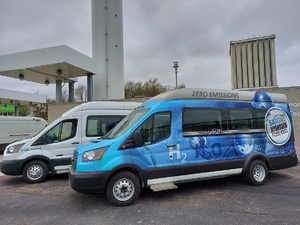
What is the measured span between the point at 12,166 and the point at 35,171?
64 cm

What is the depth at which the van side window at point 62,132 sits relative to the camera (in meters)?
7.56

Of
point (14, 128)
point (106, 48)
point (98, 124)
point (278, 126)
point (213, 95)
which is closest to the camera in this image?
point (213, 95)

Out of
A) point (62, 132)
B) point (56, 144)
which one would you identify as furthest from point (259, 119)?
point (56, 144)

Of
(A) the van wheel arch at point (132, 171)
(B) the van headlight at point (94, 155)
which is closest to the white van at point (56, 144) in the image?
(B) the van headlight at point (94, 155)

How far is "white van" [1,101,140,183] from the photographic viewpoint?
7.22 meters

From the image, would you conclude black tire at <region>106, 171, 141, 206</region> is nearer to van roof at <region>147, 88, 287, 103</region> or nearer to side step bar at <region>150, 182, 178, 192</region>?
side step bar at <region>150, 182, 178, 192</region>

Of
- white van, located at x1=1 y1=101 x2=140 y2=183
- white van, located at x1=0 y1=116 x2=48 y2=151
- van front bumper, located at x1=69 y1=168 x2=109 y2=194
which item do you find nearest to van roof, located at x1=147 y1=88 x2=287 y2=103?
van front bumper, located at x1=69 y1=168 x2=109 y2=194

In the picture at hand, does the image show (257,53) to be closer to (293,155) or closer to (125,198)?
→ (293,155)

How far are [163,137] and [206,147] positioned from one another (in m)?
1.17

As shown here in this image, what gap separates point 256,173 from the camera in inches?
254

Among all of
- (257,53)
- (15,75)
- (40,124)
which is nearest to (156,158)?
(40,124)

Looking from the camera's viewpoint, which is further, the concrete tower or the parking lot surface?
the concrete tower

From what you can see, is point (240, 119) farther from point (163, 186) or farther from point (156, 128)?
point (163, 186)

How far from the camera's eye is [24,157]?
23.7 feet
